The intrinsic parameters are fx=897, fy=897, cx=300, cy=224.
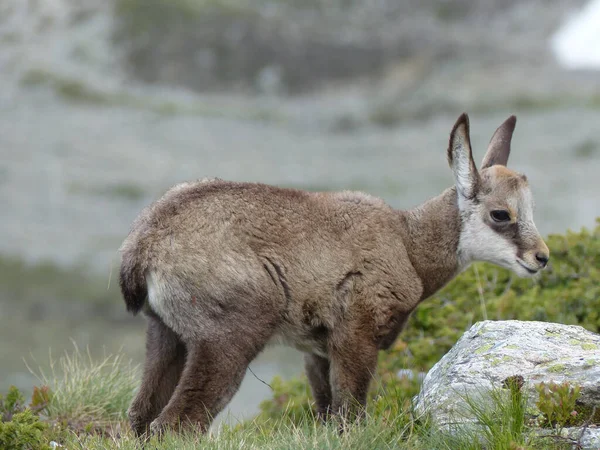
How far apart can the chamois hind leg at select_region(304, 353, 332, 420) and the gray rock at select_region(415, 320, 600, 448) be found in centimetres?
109

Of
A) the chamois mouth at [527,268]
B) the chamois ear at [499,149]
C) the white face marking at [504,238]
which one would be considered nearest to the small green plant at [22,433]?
the white face marking at [504,238]

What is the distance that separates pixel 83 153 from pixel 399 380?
17.0 m

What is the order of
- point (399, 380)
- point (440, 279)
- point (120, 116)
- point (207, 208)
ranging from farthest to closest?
point (120, 116), point (399, 380), point (440, 279), point (207, 208)

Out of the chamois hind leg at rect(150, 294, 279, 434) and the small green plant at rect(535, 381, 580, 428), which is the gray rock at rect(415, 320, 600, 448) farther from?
the chamois hind leg at rect(150, 294, 279, 434)

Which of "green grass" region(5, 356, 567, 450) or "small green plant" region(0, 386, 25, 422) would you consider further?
"small green plant" region(0, 386, 25, 422)

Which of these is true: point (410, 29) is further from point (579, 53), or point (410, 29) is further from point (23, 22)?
point (23, 22)

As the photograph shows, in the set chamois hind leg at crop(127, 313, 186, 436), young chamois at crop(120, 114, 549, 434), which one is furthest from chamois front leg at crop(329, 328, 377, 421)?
chamois hind leg at crop(127, 313, 186, 436)

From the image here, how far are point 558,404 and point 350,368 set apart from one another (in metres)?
1.78

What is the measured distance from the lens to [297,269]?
675 centimetres

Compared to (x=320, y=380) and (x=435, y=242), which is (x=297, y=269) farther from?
(x=435, y=242)

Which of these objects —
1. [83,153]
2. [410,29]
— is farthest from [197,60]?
[410,29]

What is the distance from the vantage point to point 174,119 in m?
24.9

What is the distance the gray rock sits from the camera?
5.79 metres

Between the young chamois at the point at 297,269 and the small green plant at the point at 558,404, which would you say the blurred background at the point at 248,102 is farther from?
the small green plant at the point at 558,404
